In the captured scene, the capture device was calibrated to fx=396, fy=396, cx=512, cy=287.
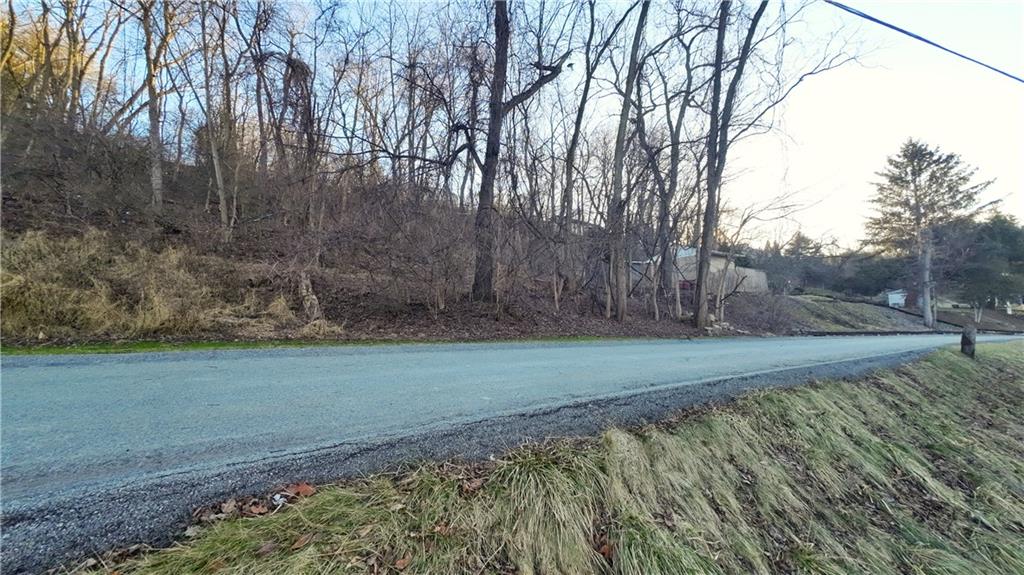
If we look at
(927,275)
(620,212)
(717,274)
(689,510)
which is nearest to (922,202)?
(927,275)

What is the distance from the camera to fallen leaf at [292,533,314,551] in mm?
1797

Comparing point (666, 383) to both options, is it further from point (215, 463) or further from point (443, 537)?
point (215, 463)

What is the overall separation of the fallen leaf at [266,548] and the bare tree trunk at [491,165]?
945 centimetres

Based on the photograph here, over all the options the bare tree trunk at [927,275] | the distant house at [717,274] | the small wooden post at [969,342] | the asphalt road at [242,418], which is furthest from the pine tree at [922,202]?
the asphalt road at [242,418]

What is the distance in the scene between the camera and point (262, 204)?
14.6m

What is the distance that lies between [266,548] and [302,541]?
14 cm

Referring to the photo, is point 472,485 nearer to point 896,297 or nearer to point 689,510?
point 689,510

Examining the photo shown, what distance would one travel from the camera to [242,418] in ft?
10.4

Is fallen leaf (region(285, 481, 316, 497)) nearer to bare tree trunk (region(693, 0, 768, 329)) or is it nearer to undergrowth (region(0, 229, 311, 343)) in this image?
undergrowth (region(0, 229, 311, 343))

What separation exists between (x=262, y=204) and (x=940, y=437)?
1829 cm

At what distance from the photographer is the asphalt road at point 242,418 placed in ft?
6.34

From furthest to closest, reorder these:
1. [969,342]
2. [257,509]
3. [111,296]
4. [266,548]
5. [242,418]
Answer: [969,342] → [111,296] → [242,418] → [257,509] → [266,548]

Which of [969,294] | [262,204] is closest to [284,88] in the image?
[262,204]

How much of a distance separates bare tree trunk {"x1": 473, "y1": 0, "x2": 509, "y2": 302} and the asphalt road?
4885 mm
